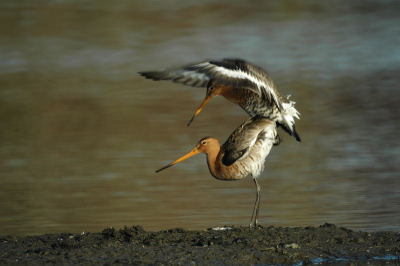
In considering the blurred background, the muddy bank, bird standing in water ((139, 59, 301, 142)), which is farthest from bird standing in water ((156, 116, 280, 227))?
the muddy bank

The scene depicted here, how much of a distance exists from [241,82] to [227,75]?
0.15 metres

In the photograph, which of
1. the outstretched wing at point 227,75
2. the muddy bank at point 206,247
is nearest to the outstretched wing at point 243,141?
the outstretched wing at point 227,75

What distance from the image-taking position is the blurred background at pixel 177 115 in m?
7.24

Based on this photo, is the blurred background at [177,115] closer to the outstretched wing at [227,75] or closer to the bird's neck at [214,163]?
the bird's neck at [214,163]

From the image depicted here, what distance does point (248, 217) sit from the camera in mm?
6844

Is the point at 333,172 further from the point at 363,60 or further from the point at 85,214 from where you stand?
the point at 363,60

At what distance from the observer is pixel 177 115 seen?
477 inches

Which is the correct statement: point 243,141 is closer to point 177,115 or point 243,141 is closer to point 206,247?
point 206,247

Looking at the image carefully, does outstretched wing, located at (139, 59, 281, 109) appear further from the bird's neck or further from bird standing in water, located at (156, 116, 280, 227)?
the bird's neck

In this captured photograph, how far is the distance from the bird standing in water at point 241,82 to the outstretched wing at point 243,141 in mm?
200

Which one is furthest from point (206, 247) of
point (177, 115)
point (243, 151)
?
point (177, 115)

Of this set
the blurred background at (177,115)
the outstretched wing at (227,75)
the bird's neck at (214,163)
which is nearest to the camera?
the outstretched wing at (227,75)

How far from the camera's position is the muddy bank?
506 cm

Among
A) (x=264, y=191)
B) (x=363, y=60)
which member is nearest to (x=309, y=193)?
(x=264, y=191)
